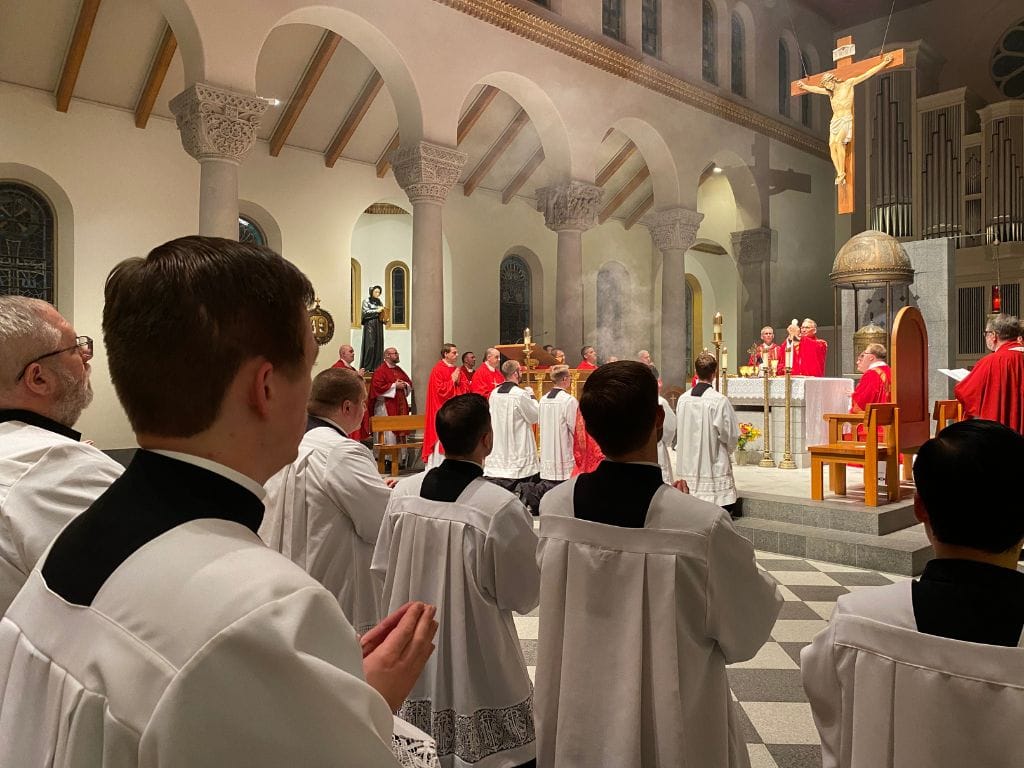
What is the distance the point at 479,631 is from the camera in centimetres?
240

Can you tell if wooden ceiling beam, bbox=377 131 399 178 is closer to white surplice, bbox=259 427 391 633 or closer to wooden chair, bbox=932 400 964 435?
wooden chair, bbox=932 400 964 435

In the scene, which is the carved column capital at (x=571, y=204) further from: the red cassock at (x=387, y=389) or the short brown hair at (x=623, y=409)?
the short brown hair at (x=623, y=409)

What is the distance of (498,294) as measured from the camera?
52.6 ft

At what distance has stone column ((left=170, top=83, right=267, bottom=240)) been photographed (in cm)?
829

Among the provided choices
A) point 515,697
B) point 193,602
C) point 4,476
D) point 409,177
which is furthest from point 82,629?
A: point 409,177

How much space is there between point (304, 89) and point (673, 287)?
749 centimetres

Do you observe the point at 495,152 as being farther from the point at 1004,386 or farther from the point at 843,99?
the point at 1004,386

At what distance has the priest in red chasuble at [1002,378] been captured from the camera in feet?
19.8

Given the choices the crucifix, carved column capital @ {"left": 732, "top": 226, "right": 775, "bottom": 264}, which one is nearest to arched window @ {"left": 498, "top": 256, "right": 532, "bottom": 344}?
carved column capital @ {"left": 732, "top": 226, "right": 775, "bottom": 264}

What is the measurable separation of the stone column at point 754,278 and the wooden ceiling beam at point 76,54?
12.6 m

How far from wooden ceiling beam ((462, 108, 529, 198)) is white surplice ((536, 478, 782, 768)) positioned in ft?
42.8

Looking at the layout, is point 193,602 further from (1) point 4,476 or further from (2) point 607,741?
(2) point 607,741

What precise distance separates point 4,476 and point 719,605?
170 cm

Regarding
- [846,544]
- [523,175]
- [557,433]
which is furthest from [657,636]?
[523,175]
